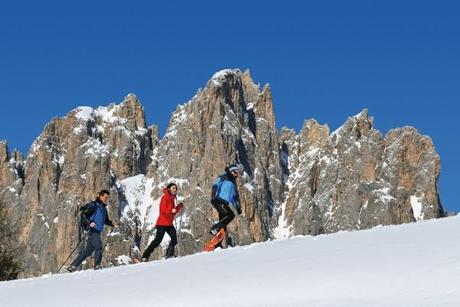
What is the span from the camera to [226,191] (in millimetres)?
19141

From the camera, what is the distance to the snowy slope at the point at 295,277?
11016 millimetres

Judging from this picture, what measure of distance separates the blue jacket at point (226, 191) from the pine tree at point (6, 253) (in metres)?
13.7

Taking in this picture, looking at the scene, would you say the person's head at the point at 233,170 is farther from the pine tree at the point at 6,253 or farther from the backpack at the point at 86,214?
the pine tree at the point at 6,253

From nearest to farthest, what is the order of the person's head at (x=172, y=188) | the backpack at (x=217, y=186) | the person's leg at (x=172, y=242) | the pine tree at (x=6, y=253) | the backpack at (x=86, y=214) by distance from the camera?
the backpack at (x=86, y=214), the backpack at (x=217, y=186), the person's head at (x=172, y=188), the person's leg at (x=172, y=242), the pine tree at (x=6, y=253)

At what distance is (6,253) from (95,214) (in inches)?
576

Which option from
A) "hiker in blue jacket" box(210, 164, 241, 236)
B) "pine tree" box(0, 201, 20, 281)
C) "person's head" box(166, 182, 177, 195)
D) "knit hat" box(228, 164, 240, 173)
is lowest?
"hiker in blue jacket" box(210, 164, 241, 236)

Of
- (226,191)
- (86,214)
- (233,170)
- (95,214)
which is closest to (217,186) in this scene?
(226,191)

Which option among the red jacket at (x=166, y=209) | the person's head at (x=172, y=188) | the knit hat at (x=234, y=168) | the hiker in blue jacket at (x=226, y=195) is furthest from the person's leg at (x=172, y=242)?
the knit hat at (x=234, y=168)

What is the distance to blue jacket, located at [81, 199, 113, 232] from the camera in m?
19.1

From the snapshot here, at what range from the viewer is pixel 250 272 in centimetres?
1354

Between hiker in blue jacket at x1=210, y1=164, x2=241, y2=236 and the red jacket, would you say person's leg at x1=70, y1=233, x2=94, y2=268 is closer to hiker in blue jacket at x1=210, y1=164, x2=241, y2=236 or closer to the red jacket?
the red jacket

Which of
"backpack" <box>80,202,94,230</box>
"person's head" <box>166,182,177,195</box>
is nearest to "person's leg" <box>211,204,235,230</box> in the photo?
"person's head" <box>166,182,177,195</box>

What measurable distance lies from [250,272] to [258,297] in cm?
190

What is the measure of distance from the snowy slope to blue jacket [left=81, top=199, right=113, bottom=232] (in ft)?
7.69
